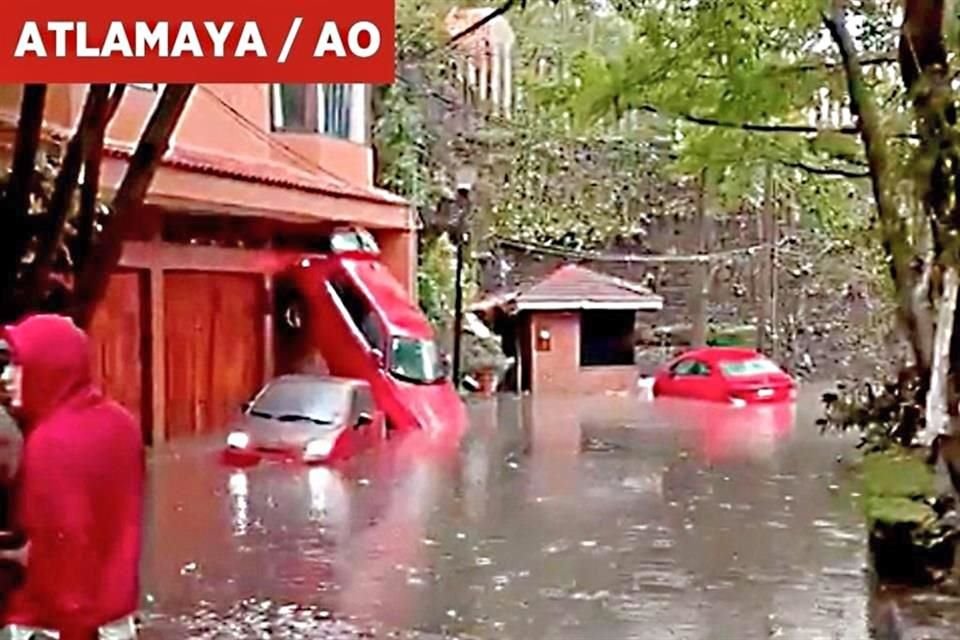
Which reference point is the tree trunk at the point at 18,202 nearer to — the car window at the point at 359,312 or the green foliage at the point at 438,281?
the car window at the point at 359,312

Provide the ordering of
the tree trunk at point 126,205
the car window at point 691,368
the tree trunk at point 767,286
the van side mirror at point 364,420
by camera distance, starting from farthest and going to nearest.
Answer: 1. the tree trunk at point 767,286
2. the car window at point 691,368
3. the van side mirror at point 364,420
4. the tree trunk at point 126,205

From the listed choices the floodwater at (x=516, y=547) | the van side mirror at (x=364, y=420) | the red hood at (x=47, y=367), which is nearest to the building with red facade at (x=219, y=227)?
the floodwater at (x=516, y=547)

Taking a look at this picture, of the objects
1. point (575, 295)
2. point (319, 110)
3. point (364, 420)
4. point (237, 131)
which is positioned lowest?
point (364, 420)

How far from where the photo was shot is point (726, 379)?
35.8 metres

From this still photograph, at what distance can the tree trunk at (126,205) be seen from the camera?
758 centimetres

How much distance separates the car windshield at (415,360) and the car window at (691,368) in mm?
11554

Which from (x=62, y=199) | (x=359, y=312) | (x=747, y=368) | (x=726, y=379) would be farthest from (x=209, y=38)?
(x=747, y=368)

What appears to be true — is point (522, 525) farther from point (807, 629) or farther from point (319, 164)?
point (319, 164)

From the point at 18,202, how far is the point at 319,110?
64.8 feet

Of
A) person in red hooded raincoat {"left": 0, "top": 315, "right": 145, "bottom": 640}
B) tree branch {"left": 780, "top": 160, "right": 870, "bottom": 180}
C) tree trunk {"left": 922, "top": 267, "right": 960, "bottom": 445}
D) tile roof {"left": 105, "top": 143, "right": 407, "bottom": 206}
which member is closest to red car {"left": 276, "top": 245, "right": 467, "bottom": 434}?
tile roof {"left": 105, "top": 143, "right": 407, "bottom": 206}

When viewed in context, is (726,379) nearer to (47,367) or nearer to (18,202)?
(18,202)

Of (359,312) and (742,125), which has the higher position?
(742,125)

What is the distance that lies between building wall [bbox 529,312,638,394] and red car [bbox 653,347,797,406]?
A: 2.27 meters

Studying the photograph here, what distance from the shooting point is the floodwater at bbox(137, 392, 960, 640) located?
10.1 meters
